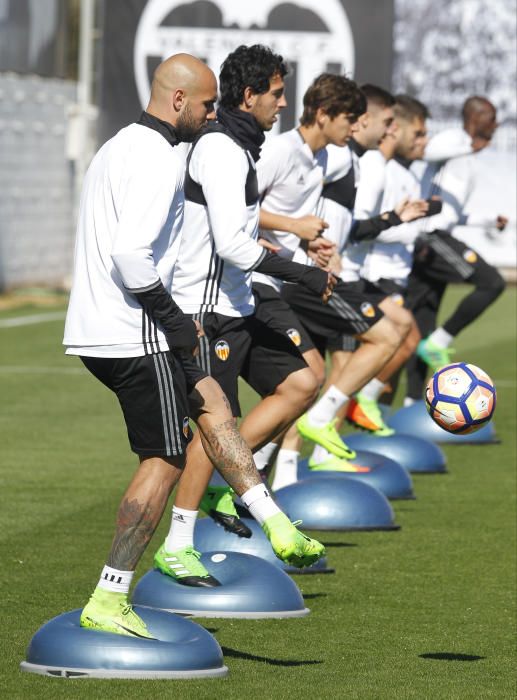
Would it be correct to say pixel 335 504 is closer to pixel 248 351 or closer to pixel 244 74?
pixel 248 351

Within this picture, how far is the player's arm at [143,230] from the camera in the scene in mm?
5820

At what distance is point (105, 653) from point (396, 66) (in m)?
28.0

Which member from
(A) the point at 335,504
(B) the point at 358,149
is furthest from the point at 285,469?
(B) the point at 358,149

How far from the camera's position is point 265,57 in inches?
310

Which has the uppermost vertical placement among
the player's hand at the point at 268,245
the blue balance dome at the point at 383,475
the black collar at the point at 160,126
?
the black collar at the point at 160,126

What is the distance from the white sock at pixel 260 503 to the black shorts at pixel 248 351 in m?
1.27

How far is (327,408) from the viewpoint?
34.3ft

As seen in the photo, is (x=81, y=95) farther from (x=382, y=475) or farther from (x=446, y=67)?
(x=382, y=475)

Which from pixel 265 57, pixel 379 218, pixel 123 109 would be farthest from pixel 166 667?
pixel 123 109

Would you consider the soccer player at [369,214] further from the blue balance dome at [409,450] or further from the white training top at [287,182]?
the white training top at [287,182]

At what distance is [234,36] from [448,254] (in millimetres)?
18349

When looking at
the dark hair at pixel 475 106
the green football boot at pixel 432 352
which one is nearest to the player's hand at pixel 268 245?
the green football boot at pixel 432 352

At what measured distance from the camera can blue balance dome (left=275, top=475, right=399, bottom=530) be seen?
8.91 metres

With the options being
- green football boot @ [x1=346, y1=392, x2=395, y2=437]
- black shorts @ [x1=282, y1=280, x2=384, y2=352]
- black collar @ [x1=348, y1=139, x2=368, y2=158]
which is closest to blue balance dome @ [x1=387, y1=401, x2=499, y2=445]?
green football boot @ [x1=346, y1=392, x2=395, y2=437]
